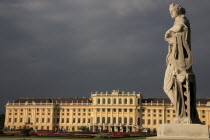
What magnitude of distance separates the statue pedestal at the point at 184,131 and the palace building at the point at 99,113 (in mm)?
65414

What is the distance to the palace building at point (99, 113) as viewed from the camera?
244 ft

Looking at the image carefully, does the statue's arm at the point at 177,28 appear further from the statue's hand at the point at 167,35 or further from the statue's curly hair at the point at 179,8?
the statue's curly hair at the point at 179,8

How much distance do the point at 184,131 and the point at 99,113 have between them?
6973cm

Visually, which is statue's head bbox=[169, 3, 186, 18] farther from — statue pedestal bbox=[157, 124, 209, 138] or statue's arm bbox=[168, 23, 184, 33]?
statue pedestal bbox=[157, 124, 209, 138]

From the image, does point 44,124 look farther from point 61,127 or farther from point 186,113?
point 186,113

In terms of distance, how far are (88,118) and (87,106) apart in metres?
3.29

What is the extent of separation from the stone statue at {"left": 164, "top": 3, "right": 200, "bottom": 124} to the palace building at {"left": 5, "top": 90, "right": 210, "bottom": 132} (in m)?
64.7

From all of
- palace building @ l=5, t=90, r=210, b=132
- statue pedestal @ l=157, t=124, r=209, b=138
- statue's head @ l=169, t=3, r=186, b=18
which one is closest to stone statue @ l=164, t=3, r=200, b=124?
statue's head @ l=169, t=3, r=186, b=18

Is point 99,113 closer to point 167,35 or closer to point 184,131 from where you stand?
point 167,35

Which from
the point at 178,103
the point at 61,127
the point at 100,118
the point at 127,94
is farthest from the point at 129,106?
the point at 178,103

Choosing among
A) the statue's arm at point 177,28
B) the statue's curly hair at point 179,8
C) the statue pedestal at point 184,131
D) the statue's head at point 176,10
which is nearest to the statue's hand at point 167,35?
the statue's arm at point 177,28

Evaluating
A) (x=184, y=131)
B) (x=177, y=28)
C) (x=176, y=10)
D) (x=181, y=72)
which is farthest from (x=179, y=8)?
(x=184, y=131)

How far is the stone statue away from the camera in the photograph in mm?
8633

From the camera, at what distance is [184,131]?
26.1 feet
